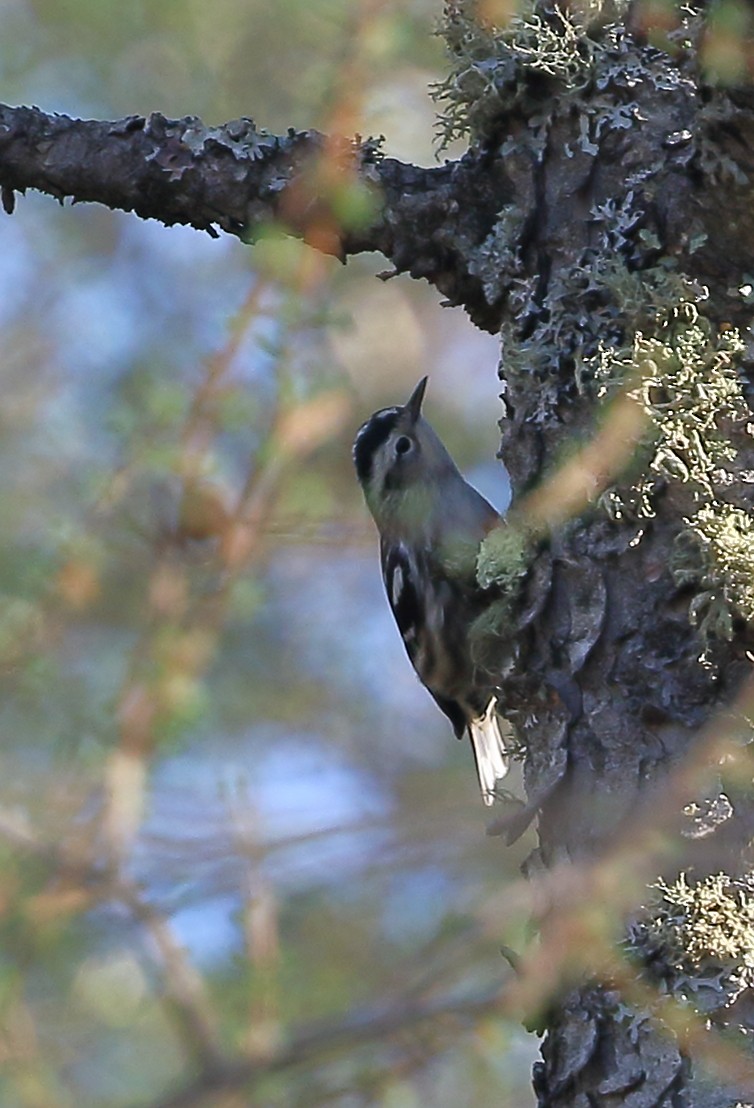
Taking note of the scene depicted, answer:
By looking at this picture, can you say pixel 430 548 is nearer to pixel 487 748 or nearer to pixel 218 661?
pixel 487 748

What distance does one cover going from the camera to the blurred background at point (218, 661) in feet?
6.54

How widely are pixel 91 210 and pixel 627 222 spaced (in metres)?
5.30

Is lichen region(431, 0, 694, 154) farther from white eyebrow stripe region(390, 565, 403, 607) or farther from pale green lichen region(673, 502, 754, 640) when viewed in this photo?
white eyebrow stripe region(390, 565, 403, 607)

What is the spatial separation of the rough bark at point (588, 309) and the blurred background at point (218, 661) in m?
0.22

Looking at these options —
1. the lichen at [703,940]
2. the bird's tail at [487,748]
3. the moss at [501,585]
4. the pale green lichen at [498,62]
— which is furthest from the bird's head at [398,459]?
the lichen at [703,940]

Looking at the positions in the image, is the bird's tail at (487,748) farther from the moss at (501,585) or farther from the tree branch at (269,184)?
the tree branch at (269,184)

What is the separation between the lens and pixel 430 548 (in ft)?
13.8

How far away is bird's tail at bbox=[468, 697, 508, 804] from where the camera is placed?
4.46 metres

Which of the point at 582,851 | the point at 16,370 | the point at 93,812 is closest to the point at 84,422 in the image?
the point at 16,370

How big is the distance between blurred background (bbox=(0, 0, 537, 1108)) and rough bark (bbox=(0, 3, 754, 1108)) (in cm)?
22

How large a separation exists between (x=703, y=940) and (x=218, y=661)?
379 centimetres

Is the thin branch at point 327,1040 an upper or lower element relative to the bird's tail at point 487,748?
lower

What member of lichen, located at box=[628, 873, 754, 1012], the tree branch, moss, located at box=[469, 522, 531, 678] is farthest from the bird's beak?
lichen, located at box=[628, 873, 754, 1012]

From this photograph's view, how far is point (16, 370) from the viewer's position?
724 cm
